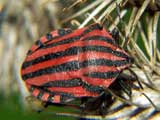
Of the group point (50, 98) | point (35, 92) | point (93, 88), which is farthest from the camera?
point (35, 92)

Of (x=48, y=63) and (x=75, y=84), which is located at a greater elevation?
(x=48, y=63)

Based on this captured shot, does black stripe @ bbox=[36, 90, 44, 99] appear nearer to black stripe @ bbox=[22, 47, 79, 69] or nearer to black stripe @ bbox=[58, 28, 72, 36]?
black stripe @ bbox=[22, 47, 79, 69]

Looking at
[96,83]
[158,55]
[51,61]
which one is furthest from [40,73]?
[158,55]

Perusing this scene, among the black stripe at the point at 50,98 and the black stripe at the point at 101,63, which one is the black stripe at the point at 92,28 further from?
the black stripe at the point at 50,98

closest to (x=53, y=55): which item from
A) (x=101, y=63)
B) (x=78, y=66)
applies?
(x=78, y=66)

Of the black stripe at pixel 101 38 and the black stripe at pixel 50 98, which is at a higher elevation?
the black stripe at pixel 101 38

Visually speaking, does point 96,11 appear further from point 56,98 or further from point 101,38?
point 56,98

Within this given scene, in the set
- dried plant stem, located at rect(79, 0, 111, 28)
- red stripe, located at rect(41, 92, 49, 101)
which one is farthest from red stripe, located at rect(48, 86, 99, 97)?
dried plant stem, located at rect(79, 0, 111, 28)

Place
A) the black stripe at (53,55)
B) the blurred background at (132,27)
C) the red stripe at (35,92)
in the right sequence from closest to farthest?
the blurred background at (132,27)
the black stripe at (53,55)
the red stripe at (35,92)

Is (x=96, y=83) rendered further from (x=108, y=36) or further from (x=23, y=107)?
(x=23, y=107)

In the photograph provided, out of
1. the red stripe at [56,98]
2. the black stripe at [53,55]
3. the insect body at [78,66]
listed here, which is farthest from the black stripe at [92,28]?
the red stripe at [56,98]
